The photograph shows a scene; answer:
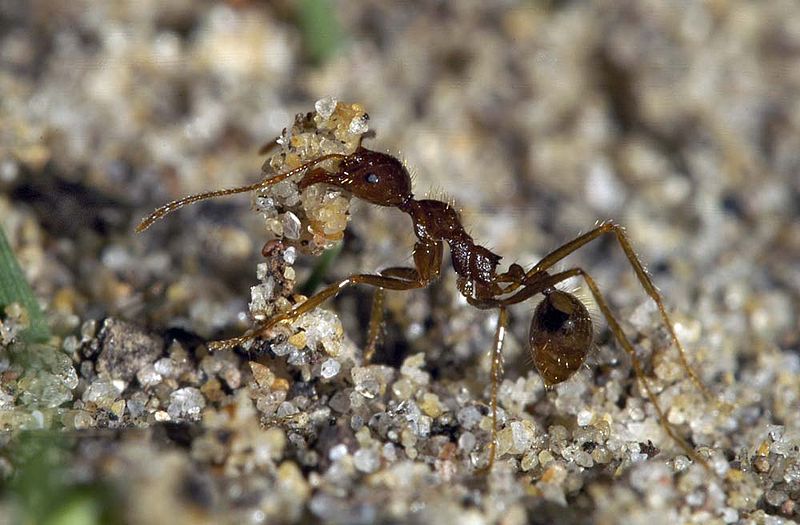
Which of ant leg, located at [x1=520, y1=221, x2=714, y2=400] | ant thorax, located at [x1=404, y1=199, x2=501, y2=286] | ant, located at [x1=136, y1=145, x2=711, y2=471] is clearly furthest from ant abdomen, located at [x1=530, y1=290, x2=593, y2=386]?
ant thorax, located at [x1=404, y1=199, x2=501, y2=286]

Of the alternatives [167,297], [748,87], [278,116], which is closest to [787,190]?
[748,87]

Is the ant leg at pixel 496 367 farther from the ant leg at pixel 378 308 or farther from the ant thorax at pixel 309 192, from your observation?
the ant thorax at pixel 309 192

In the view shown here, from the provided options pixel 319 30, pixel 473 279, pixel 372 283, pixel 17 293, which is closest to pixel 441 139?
pixel 319 30

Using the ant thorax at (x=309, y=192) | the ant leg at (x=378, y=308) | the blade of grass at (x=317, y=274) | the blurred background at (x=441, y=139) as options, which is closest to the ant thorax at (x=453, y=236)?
the blurred background at (x=441, y=139)

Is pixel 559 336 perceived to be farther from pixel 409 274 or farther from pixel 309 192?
pixel 309 192

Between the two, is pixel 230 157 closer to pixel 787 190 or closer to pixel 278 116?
pixel 278 116

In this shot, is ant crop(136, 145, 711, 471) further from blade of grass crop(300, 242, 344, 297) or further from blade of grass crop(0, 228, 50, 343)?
blade of grass crop(0, 228, 50, 343)
